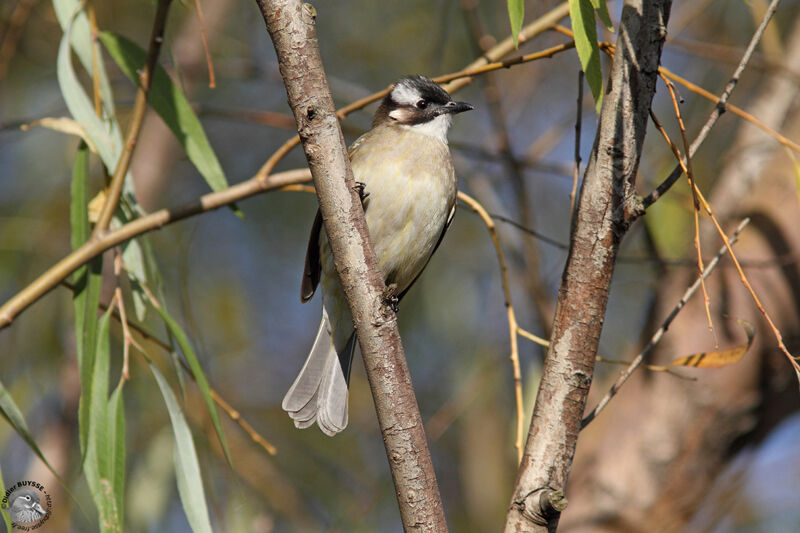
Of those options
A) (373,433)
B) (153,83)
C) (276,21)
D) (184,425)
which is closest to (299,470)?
(373,433)

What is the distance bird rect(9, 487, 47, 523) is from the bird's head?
2.13 metres

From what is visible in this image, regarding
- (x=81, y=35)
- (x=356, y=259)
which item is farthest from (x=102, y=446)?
(x=81, y=35)

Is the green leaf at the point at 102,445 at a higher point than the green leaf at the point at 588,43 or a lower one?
lower

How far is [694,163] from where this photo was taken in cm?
487

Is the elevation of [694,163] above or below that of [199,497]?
above

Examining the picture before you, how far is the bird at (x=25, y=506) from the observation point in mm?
2627

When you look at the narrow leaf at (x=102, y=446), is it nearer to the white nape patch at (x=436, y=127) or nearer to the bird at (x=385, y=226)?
the bird at (x=385, y=226)

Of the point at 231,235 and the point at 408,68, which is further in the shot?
the point at 231,235

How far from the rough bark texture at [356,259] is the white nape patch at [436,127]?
5.93 feet

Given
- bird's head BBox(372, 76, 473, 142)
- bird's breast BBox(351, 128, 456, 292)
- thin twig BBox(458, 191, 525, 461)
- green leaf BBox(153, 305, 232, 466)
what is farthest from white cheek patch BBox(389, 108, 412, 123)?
green leaf BBox(153, 305, 232, 466)

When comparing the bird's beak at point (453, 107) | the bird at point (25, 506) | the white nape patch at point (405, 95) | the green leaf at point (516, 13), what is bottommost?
the bird at point (25, 506)

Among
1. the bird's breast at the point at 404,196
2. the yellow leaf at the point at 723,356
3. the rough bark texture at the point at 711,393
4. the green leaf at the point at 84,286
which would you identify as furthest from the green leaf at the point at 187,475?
the rough bark texture at the point at 711,393

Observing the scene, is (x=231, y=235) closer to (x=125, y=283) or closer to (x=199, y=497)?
(x=125, y=283)

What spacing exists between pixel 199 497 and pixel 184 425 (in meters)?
0.23
